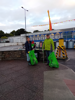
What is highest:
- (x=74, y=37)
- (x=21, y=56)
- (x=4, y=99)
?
(x=74, y=37)

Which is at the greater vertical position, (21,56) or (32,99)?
(21,56)

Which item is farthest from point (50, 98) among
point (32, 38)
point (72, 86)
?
point (32, 38)

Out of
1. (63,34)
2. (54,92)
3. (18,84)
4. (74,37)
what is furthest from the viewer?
(63,34)

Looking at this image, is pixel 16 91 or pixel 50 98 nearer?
pixel 50 98

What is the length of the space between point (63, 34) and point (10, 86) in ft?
66.1

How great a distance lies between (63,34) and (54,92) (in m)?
20.1

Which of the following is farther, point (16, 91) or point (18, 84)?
point (18, 84)

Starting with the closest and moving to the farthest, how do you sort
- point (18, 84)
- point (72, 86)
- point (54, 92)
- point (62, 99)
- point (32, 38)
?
1. point (62, 99)
2. point (54, 92)
3. point (72, 86)
4. point (18, 84)
5. point (32, 38)

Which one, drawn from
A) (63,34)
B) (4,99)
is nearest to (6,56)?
(4,99)

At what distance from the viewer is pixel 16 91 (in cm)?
261

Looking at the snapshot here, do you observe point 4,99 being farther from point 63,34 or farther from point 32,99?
point 63,34

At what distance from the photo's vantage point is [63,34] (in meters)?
21.1

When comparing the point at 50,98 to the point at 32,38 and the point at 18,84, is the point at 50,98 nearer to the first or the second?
the point at 18,84

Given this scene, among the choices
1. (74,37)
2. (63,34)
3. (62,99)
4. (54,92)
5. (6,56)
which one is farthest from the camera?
(63,34)
